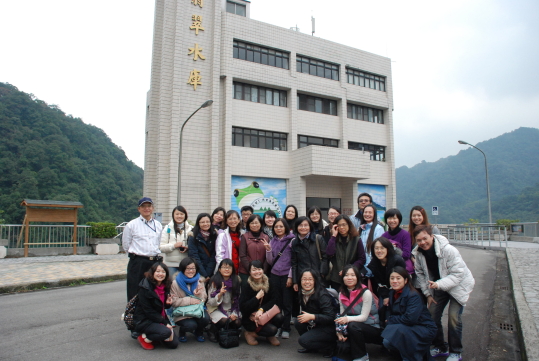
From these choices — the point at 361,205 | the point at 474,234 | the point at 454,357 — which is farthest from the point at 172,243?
the point at 474,234

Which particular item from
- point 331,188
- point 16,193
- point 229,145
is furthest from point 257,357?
point 16,193

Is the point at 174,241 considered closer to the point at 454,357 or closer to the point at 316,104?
the point at 454,357

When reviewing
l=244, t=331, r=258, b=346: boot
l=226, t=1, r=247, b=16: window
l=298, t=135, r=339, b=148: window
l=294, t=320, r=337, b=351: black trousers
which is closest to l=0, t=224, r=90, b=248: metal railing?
l=298, t=135, r=339, b=148: window

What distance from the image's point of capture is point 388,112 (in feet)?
89.7

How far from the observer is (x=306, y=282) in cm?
504

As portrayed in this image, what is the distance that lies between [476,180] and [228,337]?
9480cm

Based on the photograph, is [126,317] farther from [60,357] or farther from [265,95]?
[265,95]

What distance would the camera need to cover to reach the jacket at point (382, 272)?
491 cm

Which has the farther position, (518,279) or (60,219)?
(60,219)

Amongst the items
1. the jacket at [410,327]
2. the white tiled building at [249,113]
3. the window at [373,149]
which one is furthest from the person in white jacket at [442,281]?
the window at [373,149]

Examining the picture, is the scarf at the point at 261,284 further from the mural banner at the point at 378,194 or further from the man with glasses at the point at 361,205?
the mural banner at the point at 378,194

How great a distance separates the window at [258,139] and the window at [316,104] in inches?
98.2

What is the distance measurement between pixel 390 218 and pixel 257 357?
8.33 ft

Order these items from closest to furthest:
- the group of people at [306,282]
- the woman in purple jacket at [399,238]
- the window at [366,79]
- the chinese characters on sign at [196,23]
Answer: the group of people at [306,282] < the woman in purple jacket at [399,238] < the chinese characters on sign at [196,23] < the window at [366,79]
